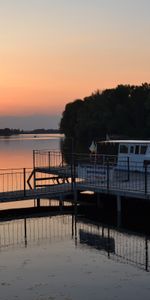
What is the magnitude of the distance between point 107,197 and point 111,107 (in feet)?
248

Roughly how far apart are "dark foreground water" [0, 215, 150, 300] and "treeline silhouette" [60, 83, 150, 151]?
69.3 metres

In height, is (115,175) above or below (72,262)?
above

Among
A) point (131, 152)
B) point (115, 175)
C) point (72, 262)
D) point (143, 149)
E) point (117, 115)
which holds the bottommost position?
point (72, 262)

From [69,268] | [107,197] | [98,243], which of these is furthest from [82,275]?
[107,197]

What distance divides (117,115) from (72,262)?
8253 centimetres

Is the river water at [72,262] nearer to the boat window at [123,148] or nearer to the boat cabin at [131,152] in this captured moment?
the boat cabin at [131,152]

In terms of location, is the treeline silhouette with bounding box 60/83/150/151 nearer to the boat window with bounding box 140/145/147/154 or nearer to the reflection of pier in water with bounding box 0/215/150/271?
the boat window with bounding box 140/145/147/154

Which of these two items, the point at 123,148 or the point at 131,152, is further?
the point at 123,148

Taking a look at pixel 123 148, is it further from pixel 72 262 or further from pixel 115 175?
pixel 72 262

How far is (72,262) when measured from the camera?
15797 millimetres

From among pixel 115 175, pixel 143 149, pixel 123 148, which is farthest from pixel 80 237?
pixel 123 148

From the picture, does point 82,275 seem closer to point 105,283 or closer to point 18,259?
point 105,283

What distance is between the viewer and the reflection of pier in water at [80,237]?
16656mm

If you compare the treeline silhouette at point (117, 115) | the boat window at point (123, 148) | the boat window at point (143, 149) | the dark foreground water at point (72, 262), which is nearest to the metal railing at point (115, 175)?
the boat window at point (123, 148)
